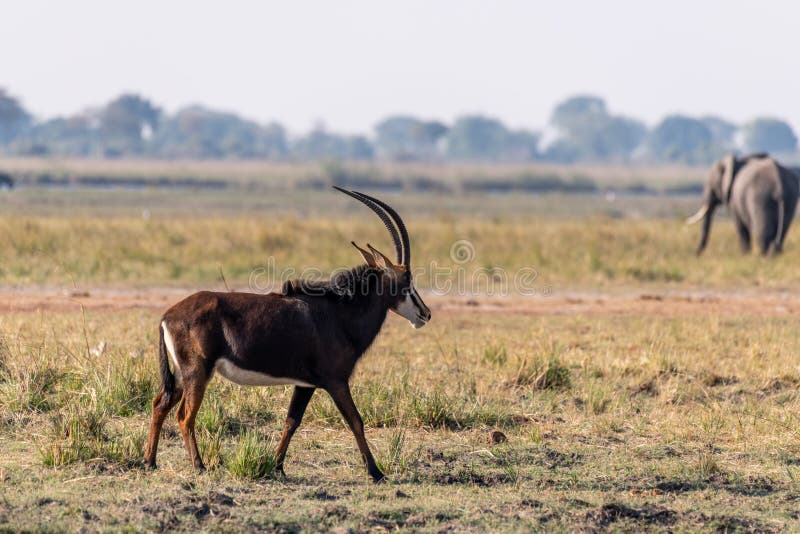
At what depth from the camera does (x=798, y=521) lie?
23.2 ft

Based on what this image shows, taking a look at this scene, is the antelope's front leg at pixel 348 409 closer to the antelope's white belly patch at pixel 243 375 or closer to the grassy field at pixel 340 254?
the antelope's white belly patch at pixel 243 375

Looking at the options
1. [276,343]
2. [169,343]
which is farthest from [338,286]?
[169,343]

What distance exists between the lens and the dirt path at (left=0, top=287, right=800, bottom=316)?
50.9 feet

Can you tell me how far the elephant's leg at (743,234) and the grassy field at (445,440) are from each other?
1101cm

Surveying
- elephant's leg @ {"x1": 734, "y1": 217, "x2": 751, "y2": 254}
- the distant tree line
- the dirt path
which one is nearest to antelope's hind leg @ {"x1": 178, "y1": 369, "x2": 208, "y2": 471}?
the dirt path

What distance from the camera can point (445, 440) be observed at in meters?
8.95

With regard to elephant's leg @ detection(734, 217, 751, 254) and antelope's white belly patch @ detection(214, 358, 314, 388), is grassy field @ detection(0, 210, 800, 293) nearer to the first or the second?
elephant's leg @ detection(734, 217, 751, 254)

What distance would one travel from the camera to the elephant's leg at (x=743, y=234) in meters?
23.5

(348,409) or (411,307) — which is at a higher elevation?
(411,307)

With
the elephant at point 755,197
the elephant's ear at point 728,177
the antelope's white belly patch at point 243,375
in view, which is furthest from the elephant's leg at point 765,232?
the antelope's white belly patch at point 243,375

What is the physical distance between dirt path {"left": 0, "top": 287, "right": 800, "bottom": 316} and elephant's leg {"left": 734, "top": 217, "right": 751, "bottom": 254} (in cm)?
513

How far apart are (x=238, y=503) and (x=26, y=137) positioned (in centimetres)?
15836

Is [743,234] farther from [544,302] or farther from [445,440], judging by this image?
[445,440]

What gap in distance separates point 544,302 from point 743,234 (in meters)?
8.27
